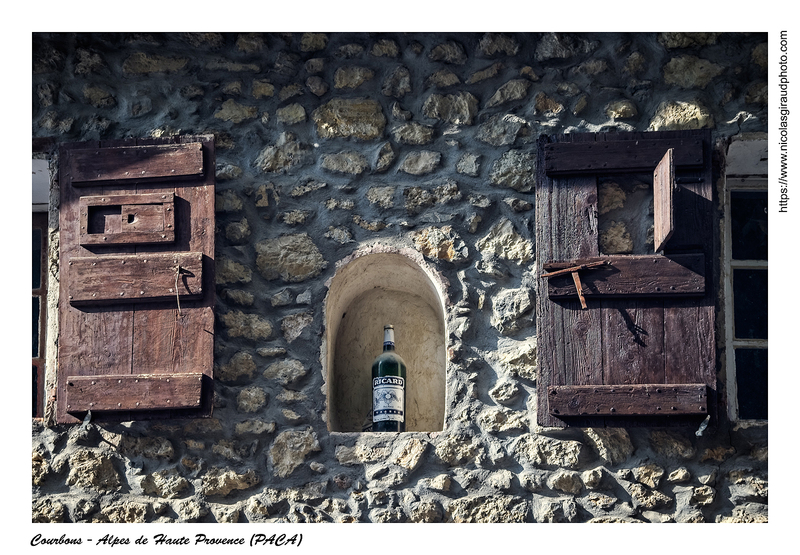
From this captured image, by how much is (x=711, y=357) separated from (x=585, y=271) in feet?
1.72

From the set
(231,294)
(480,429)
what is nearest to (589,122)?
(480,429)

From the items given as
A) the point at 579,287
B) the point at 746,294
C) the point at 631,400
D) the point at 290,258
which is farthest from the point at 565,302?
the point at 290,258

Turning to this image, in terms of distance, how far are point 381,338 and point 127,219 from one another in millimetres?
1169

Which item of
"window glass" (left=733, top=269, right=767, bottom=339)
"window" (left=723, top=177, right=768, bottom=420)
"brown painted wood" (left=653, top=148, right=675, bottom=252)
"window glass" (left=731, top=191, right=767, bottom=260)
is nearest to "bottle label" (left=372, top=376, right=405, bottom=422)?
"brown painted wood" (left=653, top=148, right=675, bottom=252)

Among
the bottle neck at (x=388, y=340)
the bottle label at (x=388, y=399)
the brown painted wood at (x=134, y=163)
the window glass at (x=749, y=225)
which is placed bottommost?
the bottle label at (x=388, y=399)

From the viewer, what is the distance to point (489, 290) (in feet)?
12.1

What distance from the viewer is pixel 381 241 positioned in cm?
373

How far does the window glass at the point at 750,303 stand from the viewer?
153 inches

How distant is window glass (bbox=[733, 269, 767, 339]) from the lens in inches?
153

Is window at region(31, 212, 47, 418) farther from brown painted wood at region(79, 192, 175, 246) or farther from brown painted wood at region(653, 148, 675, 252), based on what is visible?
brown painted wood at region(653, 148, 675, 252)

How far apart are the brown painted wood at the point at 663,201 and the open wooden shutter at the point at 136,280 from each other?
1.61 m

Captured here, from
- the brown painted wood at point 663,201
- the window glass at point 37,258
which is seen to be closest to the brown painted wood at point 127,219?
the window glass at point 37,258

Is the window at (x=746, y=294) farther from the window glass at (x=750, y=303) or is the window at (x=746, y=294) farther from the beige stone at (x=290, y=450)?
the beige stone at (x=290, y=450)
